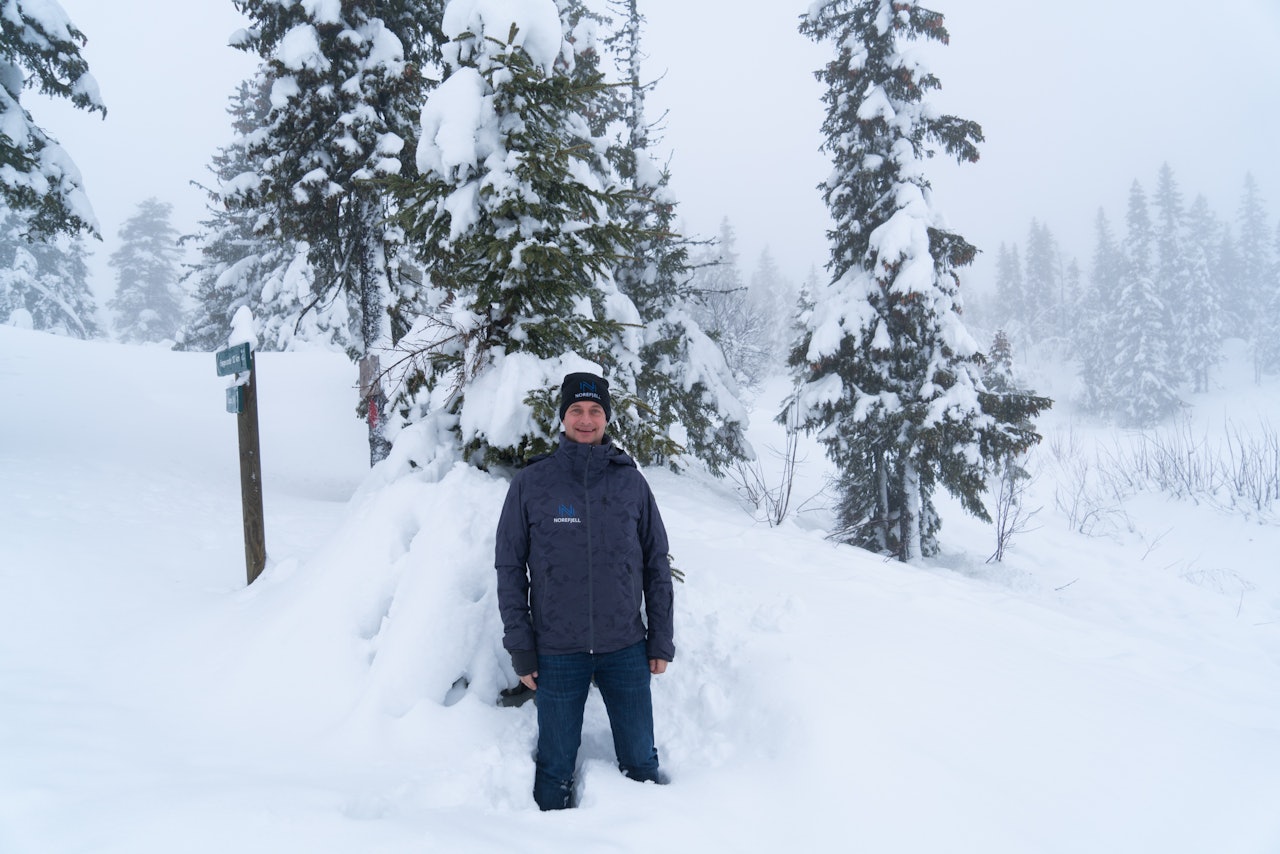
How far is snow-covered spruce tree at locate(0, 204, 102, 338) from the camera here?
29219mm

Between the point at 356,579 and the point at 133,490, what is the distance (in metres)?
8.18

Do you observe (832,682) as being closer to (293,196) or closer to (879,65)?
(293,196)

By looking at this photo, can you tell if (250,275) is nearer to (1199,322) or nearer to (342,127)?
(342,127)

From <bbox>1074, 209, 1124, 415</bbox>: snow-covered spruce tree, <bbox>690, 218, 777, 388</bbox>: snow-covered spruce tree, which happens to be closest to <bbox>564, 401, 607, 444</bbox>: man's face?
<bbox>690, 218, 777, 388</bbox>: snow-covered spruce tree

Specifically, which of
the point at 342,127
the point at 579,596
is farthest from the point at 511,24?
the point at 342,127

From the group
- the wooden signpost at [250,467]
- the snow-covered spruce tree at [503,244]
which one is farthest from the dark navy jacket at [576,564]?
the wooden signpost at [250,467]

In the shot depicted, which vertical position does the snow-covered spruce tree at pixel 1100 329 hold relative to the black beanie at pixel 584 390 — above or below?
above

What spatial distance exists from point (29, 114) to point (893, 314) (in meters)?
15.3

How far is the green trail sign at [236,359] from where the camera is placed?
21.0 feet

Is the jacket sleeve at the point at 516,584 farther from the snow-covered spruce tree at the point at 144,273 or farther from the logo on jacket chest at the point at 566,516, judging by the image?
the snow-covered spruce tree at the point at 144,273

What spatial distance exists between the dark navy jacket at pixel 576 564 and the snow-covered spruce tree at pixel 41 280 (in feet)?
119

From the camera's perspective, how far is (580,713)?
11.5ft

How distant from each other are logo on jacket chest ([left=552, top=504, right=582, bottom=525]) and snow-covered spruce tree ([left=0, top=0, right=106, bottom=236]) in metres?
11.4

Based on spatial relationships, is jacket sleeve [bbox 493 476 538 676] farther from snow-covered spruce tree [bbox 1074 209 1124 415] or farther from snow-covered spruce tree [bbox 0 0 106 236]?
snow-covered spruce tree [bbox 1074 209 1124 415]
